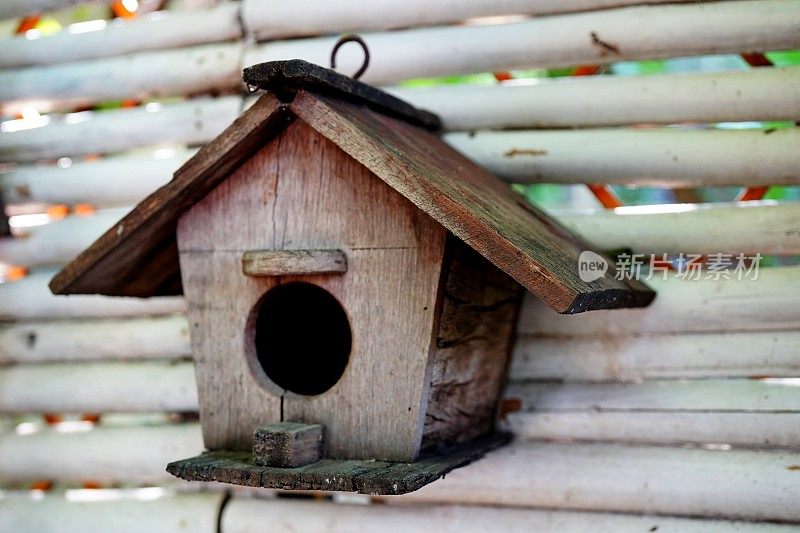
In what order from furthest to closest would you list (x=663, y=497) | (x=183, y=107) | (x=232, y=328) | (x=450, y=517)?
(x=183, y=107) → (x=450, y=517) → (x=663, y=497) → (x=232, y=328)

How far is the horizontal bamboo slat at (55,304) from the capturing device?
3395 millimetres

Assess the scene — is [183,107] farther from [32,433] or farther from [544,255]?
[544,255]

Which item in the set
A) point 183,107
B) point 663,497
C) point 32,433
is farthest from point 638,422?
point 32,433

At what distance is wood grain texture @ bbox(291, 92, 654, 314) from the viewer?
2.00 m

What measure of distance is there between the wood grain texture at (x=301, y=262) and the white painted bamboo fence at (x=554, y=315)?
872 millimetres

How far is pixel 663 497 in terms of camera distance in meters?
2.76

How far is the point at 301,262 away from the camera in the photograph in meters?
2.28

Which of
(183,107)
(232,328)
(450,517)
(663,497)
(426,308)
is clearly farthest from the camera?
(183,107)

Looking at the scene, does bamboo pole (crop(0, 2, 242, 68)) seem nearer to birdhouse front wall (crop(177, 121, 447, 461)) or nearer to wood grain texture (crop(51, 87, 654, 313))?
wood grain texture (crop(51, 87, 654, 313))

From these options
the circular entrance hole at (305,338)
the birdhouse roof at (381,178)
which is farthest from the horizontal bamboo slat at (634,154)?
the circular entrance hole at (305,338)

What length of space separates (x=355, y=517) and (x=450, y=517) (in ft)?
1.03

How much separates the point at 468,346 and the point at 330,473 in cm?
59

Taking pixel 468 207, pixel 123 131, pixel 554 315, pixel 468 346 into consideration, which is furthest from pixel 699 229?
pixel 123 131

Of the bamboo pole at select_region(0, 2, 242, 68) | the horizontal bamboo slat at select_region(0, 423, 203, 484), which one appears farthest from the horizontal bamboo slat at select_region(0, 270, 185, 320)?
the bamboo pole at select_region(0, 2, 242, 68)
